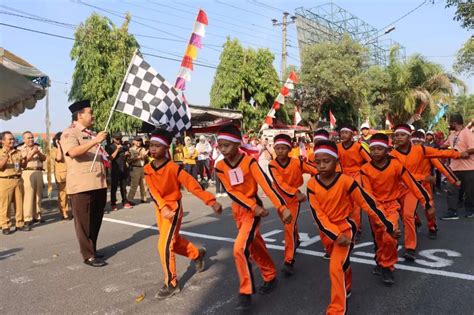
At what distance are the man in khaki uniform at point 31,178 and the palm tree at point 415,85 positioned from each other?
2866 centimetres

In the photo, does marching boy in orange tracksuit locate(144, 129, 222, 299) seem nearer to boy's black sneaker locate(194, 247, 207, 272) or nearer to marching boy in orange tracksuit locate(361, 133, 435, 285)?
boy's black sneaker locate(194, 247, 207, 272)

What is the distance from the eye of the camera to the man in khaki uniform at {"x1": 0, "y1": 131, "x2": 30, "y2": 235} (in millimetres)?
7598

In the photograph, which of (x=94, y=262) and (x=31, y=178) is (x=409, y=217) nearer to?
(x=94, y=262)

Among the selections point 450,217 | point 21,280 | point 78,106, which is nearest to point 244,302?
point 21,280

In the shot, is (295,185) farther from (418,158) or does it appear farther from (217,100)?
(217,100)

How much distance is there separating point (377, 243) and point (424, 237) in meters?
2.28

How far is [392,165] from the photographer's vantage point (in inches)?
194

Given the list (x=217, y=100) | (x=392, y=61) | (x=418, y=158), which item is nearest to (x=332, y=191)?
(x=418, y=158)

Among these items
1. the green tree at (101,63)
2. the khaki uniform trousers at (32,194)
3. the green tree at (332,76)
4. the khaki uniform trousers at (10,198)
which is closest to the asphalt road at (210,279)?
the khaki uniform trousers at (10,198)

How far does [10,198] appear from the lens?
25.6 feet

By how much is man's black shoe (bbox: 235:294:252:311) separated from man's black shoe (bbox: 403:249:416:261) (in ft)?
8.36

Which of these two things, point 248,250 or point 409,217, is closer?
point 248,250

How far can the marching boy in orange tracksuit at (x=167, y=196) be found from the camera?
14.0ft

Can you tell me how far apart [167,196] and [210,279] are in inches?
44.4
